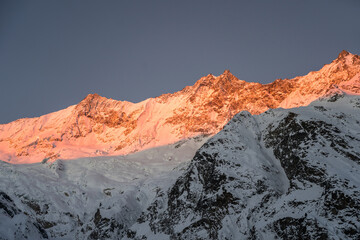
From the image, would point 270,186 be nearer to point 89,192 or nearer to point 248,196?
point 248,196

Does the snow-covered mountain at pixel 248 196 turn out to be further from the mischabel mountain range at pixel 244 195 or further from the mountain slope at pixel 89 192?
the mountain slope at pixel 89 192

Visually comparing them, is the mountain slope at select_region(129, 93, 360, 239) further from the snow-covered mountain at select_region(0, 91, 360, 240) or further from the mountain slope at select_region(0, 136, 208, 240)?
the mountain slope at select_region(0, 136, 208, 240)

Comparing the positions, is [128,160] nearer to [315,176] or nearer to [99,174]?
[99,174]

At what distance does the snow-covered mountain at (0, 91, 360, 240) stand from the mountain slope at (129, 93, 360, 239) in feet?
0.71

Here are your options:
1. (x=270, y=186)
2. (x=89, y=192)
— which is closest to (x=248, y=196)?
(x=270, y=186)

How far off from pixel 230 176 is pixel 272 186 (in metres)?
10.5

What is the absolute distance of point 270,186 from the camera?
88375 millimetres

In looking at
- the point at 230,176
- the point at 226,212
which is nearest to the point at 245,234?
the point at 226,212

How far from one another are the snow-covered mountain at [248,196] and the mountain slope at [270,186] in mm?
217

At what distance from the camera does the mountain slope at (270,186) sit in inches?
2643

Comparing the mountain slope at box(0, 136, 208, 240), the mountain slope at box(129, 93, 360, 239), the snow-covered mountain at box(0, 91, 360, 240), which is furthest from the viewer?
the mountain slope at box(0, 136, 208, 240)

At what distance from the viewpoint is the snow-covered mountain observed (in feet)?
223

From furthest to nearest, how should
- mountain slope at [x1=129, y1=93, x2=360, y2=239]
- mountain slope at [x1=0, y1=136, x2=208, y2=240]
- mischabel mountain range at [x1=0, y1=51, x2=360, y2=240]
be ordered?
mountain slope at [x1=0, y1=136, x2=208, y2=240] → mischabel mountain range at [x1=0, y1=51, x2=360, y2=240] → mountain slope at [x1=129, y1=93, x2=360, y2=239]

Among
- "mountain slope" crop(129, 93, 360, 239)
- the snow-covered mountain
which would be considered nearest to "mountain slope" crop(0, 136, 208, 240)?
the snow-covered mountain
